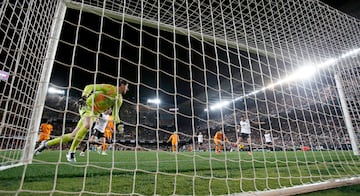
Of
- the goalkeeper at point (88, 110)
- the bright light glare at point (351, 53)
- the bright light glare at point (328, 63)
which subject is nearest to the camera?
the goalkeeper at point (88, 110)

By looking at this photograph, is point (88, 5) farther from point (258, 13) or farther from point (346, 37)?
point (346, 37)

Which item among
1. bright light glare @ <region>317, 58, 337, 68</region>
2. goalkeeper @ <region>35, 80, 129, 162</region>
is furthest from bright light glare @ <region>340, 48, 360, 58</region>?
goalkeeper @ <region>35, 80, 129, 162</region>

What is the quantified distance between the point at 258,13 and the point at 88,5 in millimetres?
3023

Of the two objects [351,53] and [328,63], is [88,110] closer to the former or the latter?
[328,63]

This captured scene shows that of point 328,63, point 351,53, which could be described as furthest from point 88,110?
point 351,53

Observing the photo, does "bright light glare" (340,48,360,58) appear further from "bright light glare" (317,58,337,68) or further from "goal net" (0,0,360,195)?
"bright light glare" (317,58,337,68)

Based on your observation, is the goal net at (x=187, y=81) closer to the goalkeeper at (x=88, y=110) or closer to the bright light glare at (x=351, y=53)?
the bright light glare at (x=351, y=53)

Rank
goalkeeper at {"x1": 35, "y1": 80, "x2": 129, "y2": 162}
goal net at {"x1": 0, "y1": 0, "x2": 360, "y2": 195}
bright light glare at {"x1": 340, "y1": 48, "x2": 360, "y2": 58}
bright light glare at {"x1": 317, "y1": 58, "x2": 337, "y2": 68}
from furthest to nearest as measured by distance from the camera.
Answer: bright light glare at {"x1": 317, "y1": 58, "x2": 337, "y2": 68} < bright light glare at {"x1": 340, "y1": 48, "x2": 360, "y2": 58} < goalkeeper at {"x1": 35, "y1": 80, "x2": 129, "y2": 162} < goal net at {"x1": 0, "y1": 0, "x2": 360, "y2": 195}

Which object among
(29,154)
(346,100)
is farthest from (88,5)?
(346,100)

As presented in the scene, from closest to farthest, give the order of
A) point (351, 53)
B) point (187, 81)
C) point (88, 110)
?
point (187, 81) → point (88, 110) → point (351, 53)

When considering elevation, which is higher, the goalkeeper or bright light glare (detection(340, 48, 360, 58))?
bright light glare (detection(340, 48, 360, 58))

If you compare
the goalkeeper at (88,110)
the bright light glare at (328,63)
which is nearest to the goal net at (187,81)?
the bright light glare at (328,63)

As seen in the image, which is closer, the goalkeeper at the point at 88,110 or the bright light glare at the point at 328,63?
the goalkeeper at the point at 88,110

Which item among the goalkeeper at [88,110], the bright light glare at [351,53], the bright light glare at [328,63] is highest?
the bright light glare at [351,53]
